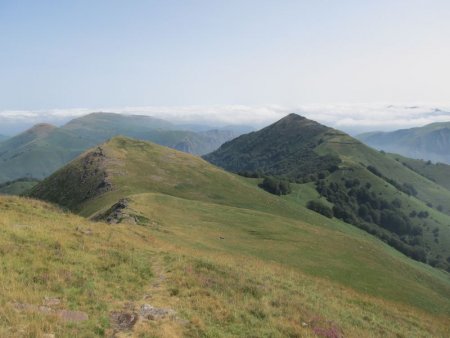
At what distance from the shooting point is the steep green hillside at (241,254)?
20.7 meters

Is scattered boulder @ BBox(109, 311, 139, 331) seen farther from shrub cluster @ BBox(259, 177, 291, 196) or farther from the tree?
shrub cluster @ BBox(259, 177, 291, 196)

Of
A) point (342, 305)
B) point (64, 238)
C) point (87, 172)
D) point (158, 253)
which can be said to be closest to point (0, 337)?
point (64, 238)

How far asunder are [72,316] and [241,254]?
26.9 metres

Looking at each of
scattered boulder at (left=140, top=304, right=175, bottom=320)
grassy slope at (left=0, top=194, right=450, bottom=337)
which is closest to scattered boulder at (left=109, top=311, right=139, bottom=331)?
grassy slope at (left=0, top=194, right=450, bottom=337)

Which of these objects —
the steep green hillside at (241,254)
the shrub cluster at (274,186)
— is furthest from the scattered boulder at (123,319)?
the shrub cluster at (274,186)

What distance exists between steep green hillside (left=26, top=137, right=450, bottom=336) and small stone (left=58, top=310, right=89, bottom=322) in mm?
4830

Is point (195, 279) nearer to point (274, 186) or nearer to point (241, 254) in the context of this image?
point (241, 254)

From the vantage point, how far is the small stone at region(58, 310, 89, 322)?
49.3 feet

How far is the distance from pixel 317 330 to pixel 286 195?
137 meters

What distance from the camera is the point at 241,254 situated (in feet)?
135

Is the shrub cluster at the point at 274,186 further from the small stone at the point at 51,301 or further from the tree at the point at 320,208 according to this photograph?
the small stone at the point at 51,301

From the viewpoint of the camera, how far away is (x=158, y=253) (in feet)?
94.9

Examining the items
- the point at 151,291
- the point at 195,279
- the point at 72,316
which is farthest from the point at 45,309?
the point at 195,279

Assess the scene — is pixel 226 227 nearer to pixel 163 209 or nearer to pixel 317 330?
pixel 163 209
